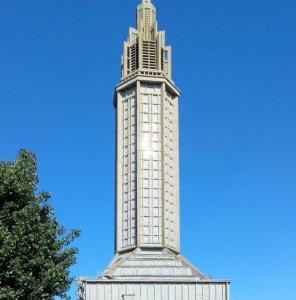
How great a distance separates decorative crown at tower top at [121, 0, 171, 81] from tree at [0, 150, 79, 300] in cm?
5594

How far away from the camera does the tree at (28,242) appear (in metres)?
33.8

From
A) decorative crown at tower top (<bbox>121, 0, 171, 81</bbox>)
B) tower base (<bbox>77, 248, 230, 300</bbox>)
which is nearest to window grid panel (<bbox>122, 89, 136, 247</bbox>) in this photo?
decorative crown at tower top (<bbox>121, 0, 171, 81</bbox>)

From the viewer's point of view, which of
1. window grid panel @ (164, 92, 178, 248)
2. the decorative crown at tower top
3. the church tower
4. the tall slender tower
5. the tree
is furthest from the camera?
the decorative crown at tower top

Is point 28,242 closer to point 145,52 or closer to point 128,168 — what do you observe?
point 128,168

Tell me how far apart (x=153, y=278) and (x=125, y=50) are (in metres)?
36.0

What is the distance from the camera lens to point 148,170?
87.8m

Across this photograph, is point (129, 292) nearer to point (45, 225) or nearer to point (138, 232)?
point (138, 232)

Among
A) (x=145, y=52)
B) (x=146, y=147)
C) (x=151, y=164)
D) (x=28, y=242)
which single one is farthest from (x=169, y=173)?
(x=28, y=242)

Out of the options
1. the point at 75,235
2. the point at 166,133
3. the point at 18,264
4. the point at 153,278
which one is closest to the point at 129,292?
the point at 153,278

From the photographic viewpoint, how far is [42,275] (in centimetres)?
3531

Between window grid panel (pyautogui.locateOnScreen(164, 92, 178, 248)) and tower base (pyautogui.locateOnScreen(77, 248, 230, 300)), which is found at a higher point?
window grid panel (pyautogui.locateOnScreen(164, 92, 178, 248))

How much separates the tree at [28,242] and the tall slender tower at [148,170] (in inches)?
1516

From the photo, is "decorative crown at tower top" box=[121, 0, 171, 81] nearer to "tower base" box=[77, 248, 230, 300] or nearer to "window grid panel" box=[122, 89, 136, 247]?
"window grid panel" box=[122, 89, 136, 247]

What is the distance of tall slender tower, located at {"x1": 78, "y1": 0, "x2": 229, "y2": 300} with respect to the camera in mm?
79250
